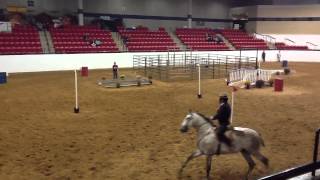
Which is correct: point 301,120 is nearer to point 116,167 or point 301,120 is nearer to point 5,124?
point 116,167

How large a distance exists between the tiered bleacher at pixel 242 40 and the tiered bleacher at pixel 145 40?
29.3 feet

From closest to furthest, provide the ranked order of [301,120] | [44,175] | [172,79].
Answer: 1. [44,175]
2. [301,120]
3. [172,79]

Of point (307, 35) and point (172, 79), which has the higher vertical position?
point (307, 35)

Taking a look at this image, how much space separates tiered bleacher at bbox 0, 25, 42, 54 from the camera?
29516mm

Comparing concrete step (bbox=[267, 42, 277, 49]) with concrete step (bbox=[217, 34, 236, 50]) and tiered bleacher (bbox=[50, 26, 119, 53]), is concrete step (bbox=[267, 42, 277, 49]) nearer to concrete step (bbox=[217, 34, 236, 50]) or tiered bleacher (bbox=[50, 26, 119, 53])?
concrete step (bbox=[217, 34, 236, 50])

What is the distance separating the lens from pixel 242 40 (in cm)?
4556

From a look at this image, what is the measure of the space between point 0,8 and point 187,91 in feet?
82.3

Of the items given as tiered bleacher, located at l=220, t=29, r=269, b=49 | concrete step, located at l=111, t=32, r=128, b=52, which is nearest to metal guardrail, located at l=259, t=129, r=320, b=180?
concrete step, located at l=111, t=32, r=128, b=52

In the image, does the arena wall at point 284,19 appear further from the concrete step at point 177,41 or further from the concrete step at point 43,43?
the concrete step at point 43,43

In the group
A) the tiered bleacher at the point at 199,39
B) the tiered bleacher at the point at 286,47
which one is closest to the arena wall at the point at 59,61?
the tiered bleacher at the point at 199,39

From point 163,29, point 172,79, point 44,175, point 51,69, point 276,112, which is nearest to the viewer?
point 44,175

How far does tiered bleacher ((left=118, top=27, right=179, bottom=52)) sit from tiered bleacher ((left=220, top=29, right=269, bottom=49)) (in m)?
8.92

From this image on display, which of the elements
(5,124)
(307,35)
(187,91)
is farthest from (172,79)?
(307,35)

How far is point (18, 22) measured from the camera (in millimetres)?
36344
